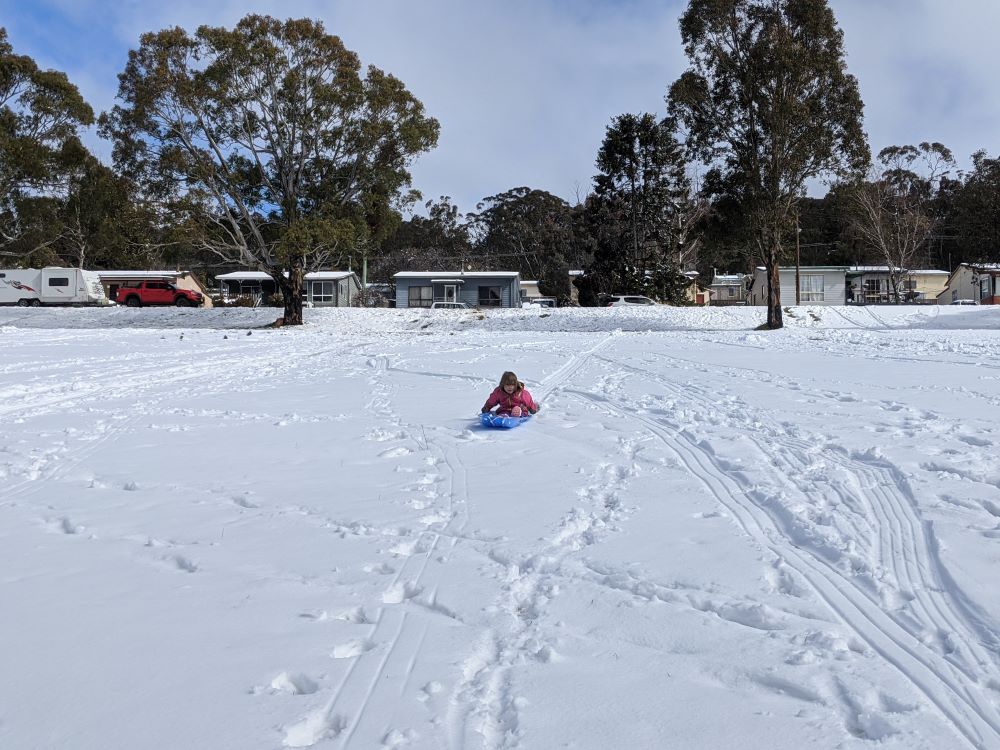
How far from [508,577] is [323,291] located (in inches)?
2137

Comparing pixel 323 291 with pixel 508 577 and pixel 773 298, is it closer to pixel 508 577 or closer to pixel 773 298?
pixel 773 298

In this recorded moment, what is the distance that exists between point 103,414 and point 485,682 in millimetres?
7835

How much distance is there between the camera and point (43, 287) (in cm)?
4109

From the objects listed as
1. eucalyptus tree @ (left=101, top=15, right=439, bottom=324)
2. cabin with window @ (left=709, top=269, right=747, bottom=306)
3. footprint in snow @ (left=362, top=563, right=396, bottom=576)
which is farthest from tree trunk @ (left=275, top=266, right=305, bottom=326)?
cabin with window @ (left=709, top=269, right=747, bottom=306)

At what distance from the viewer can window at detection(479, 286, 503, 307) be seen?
5375 cm

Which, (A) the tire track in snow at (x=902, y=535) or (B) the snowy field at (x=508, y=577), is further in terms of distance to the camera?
(A) the tire track in snow at (x=902, y=535)

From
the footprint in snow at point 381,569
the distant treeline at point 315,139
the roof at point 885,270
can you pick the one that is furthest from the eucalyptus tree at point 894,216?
the footprint in snow at point 381,569

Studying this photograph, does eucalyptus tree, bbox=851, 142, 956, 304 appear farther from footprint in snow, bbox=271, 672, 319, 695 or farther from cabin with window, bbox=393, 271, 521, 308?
footprint in snow, bbox=271, 672, 319, 695

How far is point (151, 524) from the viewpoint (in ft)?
15.4

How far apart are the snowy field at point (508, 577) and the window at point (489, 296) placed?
45.1 metres

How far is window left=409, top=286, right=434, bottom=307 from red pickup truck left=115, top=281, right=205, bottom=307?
1673cm

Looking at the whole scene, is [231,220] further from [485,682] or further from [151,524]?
[485,682]

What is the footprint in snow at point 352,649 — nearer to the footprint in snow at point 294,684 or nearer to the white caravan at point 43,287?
the footprint in snow at point 294,684

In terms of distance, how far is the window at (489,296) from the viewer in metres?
53.8
